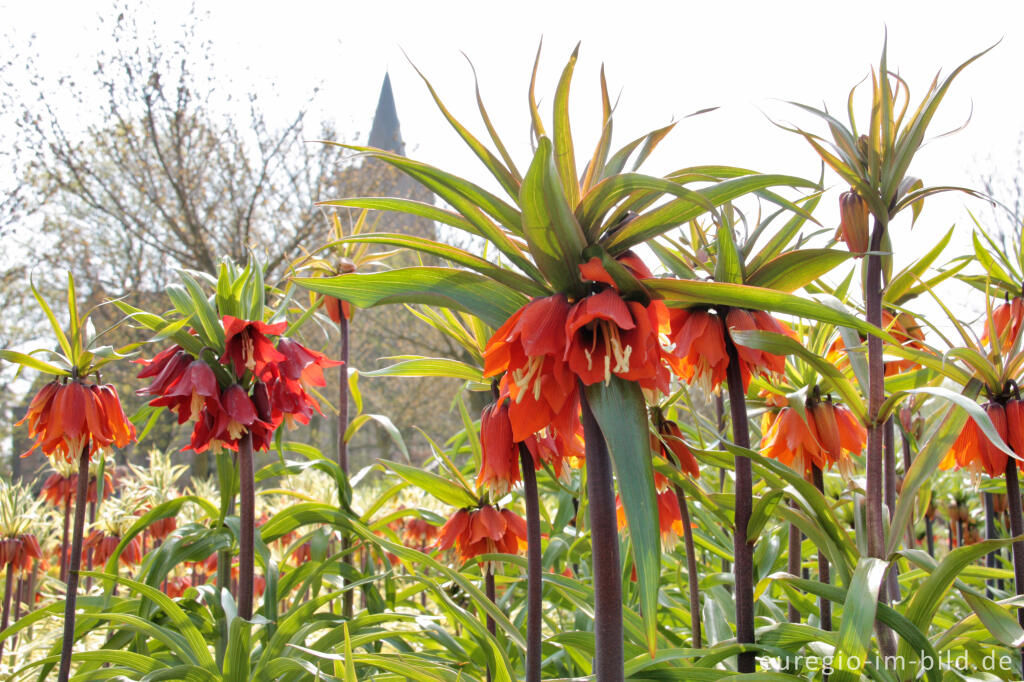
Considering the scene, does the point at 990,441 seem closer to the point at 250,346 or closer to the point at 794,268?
the point at 794,268

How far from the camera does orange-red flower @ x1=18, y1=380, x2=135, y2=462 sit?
1.62 meters

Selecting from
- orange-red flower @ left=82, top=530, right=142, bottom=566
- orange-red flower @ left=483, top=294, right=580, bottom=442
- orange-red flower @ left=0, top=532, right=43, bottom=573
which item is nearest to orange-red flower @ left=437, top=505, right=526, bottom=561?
orange-red flower @ left=483, top=294, right=580, bottom=442

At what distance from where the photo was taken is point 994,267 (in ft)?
5.34

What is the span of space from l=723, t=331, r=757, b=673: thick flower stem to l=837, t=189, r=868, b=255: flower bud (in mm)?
347

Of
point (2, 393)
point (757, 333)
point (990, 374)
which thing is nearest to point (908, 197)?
point (990, 374)

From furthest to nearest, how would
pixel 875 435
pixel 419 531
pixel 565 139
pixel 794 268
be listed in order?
pixel 419 531 < pixel 875 435 < pixel 794 268 < pixel 565 139

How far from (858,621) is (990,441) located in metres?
0.50

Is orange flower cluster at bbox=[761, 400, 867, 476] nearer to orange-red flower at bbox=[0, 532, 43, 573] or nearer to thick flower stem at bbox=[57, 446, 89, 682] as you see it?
thick flower stem at bbox=[57, 446, 89, 682]

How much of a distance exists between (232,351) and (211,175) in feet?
34.7

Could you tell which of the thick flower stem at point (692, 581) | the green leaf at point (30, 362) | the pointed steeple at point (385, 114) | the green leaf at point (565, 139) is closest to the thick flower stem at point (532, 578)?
the thick flower stem at point (692, 581)

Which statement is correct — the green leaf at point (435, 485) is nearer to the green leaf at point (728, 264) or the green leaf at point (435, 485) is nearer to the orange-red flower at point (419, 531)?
the green leaf at point (728, 264)

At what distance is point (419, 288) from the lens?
0.81 metres

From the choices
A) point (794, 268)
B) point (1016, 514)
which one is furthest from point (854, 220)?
point (1016, 514)

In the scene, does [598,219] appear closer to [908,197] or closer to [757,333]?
[757,333]
